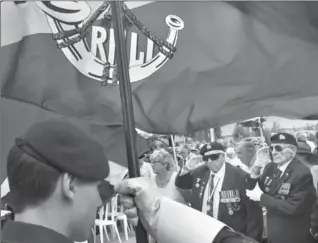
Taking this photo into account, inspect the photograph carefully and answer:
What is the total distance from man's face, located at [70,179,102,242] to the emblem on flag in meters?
0.77

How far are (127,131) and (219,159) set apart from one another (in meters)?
1.15

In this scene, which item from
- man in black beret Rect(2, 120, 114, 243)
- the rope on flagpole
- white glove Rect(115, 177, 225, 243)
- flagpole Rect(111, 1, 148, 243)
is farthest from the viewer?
the rope on flagpole

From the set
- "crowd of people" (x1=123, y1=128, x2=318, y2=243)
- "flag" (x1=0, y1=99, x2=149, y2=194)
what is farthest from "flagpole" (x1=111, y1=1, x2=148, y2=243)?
"crowd of people" (x1=123, y1=128, x2=318, y2=243)

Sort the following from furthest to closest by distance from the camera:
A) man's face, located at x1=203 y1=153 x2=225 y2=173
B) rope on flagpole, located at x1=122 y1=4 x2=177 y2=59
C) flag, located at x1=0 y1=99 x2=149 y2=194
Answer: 1. man's face, located at x1=203 y1=153 x2=225 y2=173
2. flag, located at x1=0 y1=99 x2=149 y2=194
3. rope on flagpole, located at x1=122 y1=4 x2=177 y2=59

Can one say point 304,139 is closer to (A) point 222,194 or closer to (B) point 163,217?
(A) point 222,194

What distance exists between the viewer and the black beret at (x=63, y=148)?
1.84 feet

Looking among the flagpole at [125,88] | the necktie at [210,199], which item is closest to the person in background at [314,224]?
the necktie at [210,199]

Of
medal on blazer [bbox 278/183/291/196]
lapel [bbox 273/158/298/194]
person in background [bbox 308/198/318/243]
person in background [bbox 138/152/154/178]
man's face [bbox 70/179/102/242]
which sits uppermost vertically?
man's face [bbox 70/179/102/242]

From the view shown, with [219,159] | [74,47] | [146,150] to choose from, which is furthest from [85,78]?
[219,159]

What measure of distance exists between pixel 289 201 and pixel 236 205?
0.67 ft

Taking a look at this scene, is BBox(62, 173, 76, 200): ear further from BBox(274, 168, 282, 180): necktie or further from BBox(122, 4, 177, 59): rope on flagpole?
BBox(274, 168, 282, 180): necktie

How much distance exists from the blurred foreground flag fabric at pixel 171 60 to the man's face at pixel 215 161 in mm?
544

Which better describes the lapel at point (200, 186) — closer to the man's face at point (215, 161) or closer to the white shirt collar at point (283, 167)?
the man's face at point (215, 161)

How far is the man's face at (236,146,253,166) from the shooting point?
1.91m
